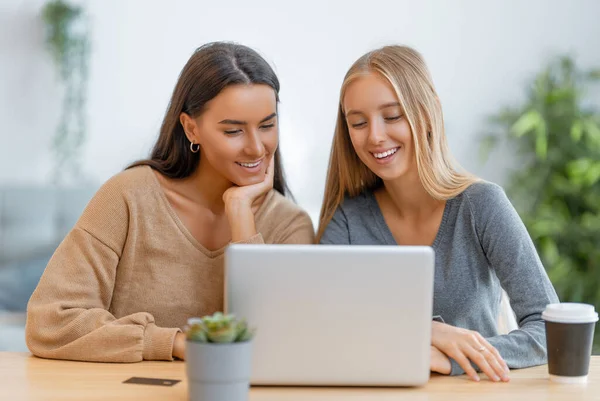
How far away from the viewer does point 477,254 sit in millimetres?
2043

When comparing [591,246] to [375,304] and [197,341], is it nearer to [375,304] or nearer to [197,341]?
[375,304]

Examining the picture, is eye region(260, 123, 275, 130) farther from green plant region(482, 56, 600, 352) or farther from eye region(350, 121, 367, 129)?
green plant region(482, 56, 600, 352)

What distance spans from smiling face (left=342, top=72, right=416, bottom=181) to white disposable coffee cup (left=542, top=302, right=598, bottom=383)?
64 centimetres

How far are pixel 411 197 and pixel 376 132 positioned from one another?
0.87 feet

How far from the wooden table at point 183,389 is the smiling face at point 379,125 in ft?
2.08

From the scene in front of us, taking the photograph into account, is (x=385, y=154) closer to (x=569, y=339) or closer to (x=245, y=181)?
(x=245, y=181)

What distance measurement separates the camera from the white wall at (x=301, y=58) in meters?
4.29

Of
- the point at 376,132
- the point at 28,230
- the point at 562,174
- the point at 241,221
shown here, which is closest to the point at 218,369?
the point at 241,221

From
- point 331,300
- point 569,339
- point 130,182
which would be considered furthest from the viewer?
point 130,182

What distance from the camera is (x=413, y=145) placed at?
Result: 206cm

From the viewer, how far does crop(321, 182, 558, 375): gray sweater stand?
1865 millimetres

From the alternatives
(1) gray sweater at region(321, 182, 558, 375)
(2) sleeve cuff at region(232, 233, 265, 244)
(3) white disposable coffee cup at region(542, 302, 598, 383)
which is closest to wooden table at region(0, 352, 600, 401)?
(3) white disposable coffee cup at region(542, 302, 598, 383)

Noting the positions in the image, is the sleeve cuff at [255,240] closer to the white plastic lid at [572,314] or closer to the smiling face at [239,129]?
the smiling face at [239,129]

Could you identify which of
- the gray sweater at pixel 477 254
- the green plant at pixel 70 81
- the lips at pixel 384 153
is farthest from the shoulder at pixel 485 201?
the green plant at pixel 70 81
